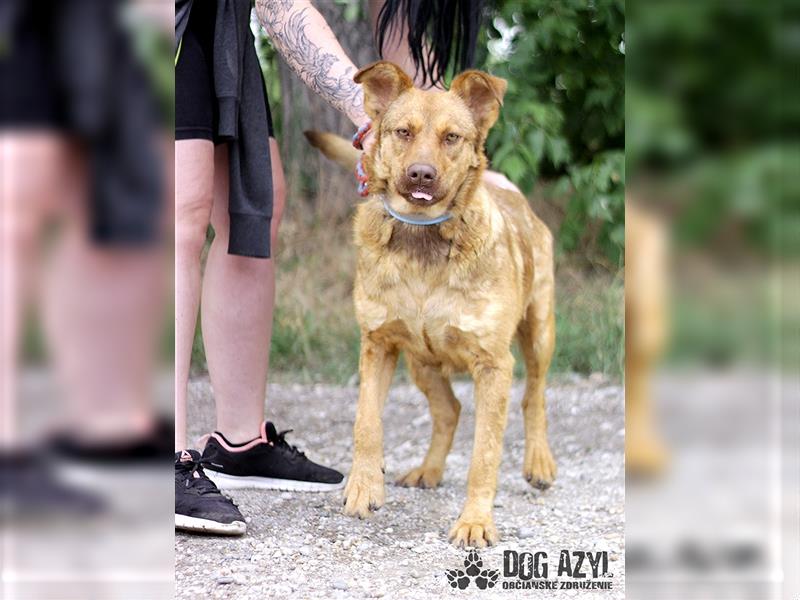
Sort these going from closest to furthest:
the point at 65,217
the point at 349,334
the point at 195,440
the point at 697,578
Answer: the point at 65,217 → the point at 697,578 → the point at 195,440 → the point at 349,334

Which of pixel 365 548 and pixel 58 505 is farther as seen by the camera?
pixel 365 548

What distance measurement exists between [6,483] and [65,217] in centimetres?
44

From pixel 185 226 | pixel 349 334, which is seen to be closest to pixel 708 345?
pixel 185 226

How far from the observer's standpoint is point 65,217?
1.31 metres

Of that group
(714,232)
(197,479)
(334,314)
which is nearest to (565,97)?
(334,314)

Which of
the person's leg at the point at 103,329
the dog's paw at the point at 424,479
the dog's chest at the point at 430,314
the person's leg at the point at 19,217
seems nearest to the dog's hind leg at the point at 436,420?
the dog's paw at the point at 424,479

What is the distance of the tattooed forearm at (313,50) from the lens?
2953 millimetres

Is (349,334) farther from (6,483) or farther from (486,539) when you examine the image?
(6,483)

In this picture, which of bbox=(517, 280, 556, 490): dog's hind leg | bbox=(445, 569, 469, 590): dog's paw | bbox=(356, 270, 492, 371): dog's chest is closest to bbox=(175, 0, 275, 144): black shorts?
bbox=(356, 270, 492, 371): dog's chest

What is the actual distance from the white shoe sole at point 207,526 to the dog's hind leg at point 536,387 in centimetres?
122

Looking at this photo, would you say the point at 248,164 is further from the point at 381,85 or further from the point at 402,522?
the point at 402,522

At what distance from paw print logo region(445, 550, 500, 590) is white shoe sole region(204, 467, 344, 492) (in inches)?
38.3

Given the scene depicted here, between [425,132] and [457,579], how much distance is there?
Answer: 130cm

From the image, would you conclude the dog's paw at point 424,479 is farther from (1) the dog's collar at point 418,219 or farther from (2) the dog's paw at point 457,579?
(1) the dog's collar at point 418,219
